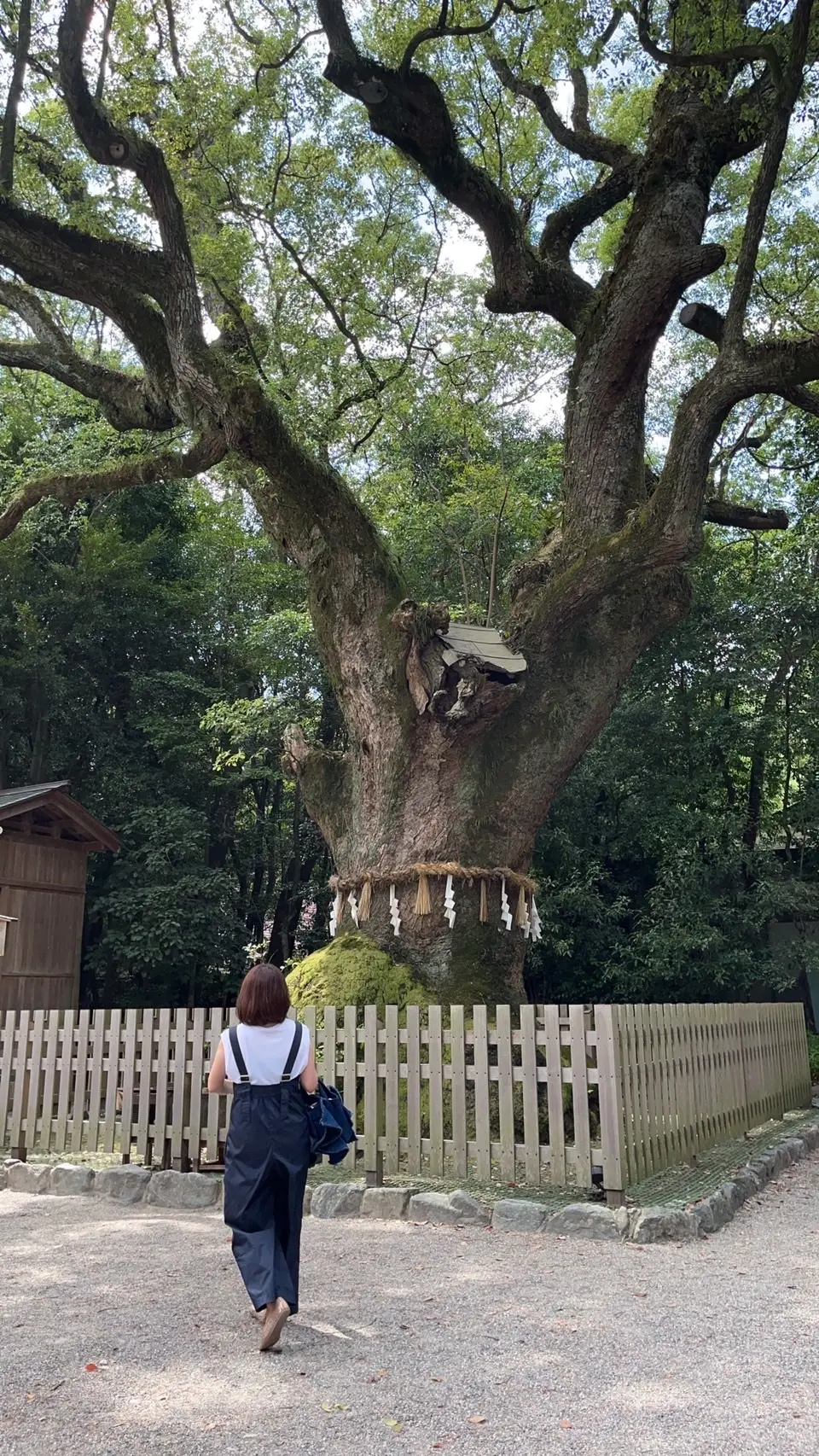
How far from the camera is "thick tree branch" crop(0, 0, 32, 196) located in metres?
8.63

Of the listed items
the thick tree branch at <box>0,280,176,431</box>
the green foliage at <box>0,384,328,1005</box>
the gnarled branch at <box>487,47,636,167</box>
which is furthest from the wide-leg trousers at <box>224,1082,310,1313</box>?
the gnarled branch at <box>487,47,636,167</box>

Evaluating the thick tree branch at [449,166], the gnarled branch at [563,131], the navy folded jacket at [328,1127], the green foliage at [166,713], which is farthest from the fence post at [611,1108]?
the gnarled branch at [563,131]

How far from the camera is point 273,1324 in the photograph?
3.18 m

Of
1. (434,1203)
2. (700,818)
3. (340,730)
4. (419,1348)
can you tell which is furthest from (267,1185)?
(340,730)

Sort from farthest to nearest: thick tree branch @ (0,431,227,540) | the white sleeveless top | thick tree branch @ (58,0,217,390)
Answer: thick tree branch @ (0,431,227,540) → thick tree branch @ (58,0,217,390) → the white sleeveless top

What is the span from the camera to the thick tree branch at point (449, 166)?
8391 mm

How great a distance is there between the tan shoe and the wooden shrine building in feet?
25.8

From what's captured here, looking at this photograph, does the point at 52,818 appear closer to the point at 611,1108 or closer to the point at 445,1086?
the point at 445,1086

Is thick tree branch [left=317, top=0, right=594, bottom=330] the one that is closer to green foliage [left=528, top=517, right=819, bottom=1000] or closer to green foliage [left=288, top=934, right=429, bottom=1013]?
green foliage [left=528, top=517, right=819, bottom=1000]

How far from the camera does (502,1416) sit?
9.00 ft

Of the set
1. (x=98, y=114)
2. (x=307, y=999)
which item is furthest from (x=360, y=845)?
(x=98, y=114)

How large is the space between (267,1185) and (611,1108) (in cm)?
234

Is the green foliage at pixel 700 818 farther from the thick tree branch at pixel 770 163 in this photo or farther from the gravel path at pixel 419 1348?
the gravel path at pixel 419 1348

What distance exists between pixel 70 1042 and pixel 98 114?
25.0 feet
